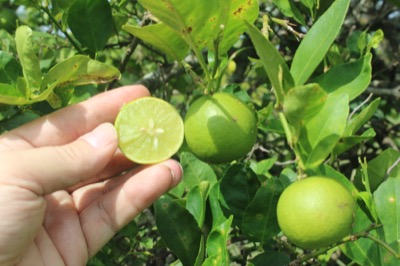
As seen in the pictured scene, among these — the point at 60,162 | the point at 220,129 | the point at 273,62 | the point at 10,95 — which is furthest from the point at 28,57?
the point at 273,62

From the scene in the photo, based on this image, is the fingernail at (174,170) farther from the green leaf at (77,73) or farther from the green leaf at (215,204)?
the green leaf at (77,73)

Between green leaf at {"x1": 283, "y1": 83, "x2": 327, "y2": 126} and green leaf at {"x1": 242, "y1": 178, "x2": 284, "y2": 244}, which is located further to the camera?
green leaf at {"x1": 242, "y1": 178, "x2": 284, "y2": 244}

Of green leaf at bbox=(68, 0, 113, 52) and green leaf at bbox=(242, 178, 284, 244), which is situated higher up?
green leaf at bbox=(68, 0, 113, 52)

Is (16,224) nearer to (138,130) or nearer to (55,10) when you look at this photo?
(138,130)

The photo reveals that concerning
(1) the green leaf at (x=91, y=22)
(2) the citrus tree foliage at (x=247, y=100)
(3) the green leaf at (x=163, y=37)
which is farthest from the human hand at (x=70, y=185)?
(3) the green leaf at (x=163, y=37)

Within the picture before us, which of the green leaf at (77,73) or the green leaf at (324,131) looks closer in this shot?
the green leaf at (324,131)

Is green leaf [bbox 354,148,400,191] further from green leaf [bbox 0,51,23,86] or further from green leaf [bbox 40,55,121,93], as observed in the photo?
green leaf [bbox 0,51,23,86]

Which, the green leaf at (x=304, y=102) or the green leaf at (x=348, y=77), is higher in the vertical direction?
the green leaf at (x=304, y=102)

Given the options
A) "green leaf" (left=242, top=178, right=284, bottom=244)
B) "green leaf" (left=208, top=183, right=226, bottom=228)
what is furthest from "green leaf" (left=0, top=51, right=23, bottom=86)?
"green leaf" (left=242, top=178, right=284, bottom=244)
